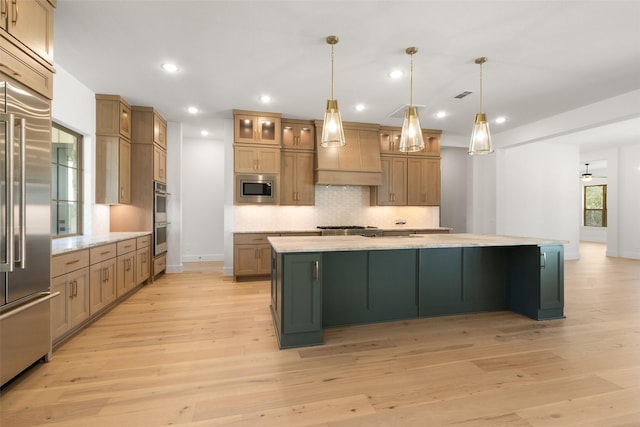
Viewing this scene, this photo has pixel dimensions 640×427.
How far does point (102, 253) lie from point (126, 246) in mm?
675

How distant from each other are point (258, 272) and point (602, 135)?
772 cm

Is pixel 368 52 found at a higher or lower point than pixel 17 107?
higher

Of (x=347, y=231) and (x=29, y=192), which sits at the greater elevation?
(x=29, y=192)

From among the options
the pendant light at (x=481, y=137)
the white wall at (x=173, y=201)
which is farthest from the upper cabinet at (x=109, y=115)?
the pendant light at (x=481, y=137)

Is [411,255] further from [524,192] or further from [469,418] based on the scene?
[524,192]

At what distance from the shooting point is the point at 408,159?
6.18 m

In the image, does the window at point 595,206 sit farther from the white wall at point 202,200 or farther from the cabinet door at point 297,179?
the white wall at point 202,200

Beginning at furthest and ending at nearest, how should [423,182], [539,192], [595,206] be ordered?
[595,206] → [539,192] → [423,182]

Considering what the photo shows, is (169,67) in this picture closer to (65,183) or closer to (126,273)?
(65,183)

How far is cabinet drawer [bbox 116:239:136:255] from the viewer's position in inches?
150

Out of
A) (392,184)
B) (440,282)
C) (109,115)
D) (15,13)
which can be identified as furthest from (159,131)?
(440,282)

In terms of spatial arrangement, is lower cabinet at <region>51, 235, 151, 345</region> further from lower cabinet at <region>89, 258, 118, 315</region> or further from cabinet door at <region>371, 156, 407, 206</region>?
cabinet door at <region>371, 156, 407, 206</region>

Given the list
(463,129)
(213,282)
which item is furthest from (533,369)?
(463,129)

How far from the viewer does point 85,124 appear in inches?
163
